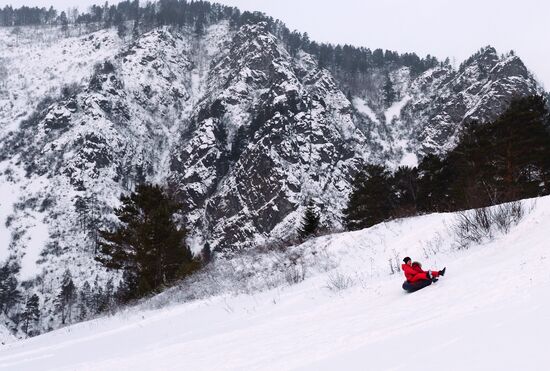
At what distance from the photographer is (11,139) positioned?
11306 cm

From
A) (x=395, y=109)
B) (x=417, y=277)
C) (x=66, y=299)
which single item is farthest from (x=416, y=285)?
(x=395, y=109)

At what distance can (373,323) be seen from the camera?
19.9 ft

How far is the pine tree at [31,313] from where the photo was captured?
76.1 metres

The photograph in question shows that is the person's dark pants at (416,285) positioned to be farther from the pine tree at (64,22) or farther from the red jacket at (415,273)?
the pine tree at (64,22)

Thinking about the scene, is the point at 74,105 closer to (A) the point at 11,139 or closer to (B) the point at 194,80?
(A) the point at 11,139

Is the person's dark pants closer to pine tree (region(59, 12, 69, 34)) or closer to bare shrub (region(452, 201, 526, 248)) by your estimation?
bare shrub (region(452, 201, 526, 248))

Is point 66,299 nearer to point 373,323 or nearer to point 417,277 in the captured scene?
point 417,277

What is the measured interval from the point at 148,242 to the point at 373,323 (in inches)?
835

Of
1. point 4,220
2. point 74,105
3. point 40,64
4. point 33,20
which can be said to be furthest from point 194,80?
point 33,20

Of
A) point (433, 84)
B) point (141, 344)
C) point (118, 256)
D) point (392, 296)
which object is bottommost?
point (118, 256)

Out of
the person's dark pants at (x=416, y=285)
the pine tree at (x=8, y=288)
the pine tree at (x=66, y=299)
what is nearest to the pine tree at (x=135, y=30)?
the pine tree at (x=8, y=288)

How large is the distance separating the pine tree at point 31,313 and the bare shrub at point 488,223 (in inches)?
3279

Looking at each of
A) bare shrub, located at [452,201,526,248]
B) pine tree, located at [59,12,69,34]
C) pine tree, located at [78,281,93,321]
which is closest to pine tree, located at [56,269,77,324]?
pine tree, located at [78,281,93,321]

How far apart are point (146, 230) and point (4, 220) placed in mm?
83575
